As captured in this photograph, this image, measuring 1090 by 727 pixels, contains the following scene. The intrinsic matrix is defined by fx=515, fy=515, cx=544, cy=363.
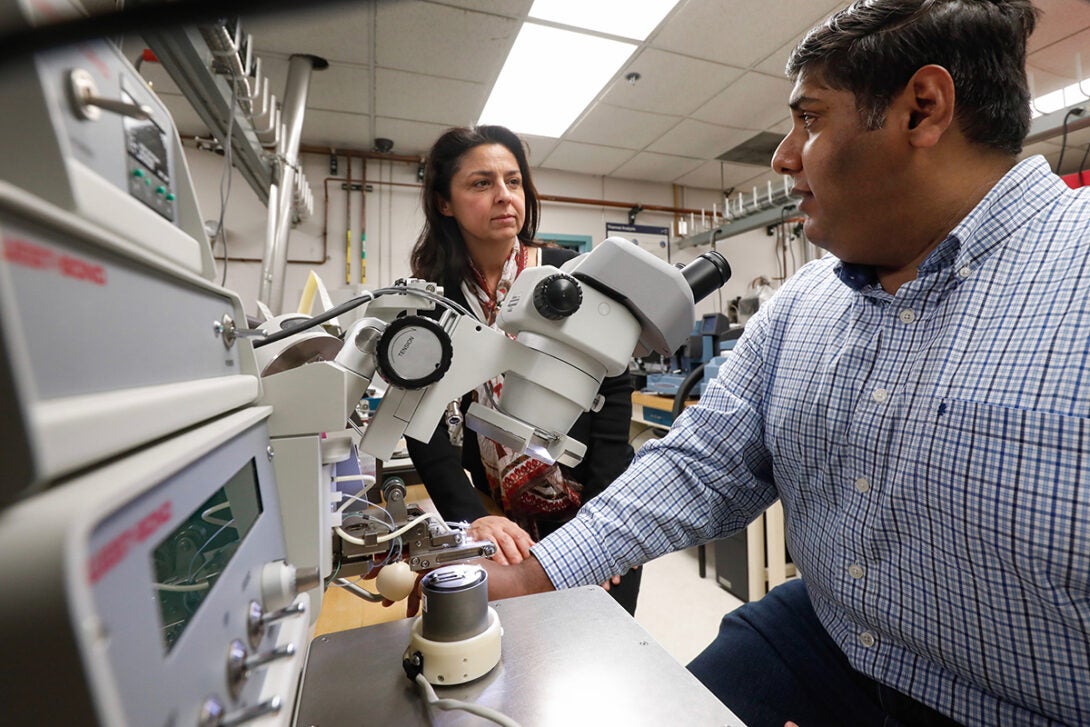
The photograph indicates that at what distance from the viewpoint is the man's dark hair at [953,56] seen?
72 cm

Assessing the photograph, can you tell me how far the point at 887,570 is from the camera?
69cm

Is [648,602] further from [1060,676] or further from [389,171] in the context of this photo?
[389,171]

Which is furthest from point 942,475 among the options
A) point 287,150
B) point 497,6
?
point 287,150

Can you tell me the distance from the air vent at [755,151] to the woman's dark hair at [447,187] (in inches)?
121

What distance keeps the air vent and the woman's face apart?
10.3 ft

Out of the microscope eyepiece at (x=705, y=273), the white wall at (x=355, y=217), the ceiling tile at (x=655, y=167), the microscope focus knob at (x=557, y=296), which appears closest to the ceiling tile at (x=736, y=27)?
the white wall at (x=355, y=217)

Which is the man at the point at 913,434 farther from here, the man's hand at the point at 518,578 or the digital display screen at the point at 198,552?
the digital display screen at the point at 198,552

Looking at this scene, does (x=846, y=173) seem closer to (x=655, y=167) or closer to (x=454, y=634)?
(x=454, y=634)

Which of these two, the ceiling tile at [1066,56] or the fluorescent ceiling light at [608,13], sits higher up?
the ceiling tile at [1066,56]

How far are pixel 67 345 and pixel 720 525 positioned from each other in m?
0.96

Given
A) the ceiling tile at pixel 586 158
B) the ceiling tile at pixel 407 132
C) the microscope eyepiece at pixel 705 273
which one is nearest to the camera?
the microscope eyepiece at pixel 705 273

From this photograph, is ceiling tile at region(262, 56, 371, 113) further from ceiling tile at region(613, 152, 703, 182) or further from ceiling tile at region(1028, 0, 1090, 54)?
ceiling tile at region(1028, 0, 1090, 54)

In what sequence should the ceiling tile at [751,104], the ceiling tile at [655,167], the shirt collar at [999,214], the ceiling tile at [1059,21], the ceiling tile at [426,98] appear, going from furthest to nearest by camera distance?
the ceiling tile at [655,167], the ceiling tile at [751,104], the ceiling tile at [426,98], the ceiling tile at [1059,21], the shirt collar at [999,214]

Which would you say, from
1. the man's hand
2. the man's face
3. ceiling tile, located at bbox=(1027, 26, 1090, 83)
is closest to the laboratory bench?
the man's hand
